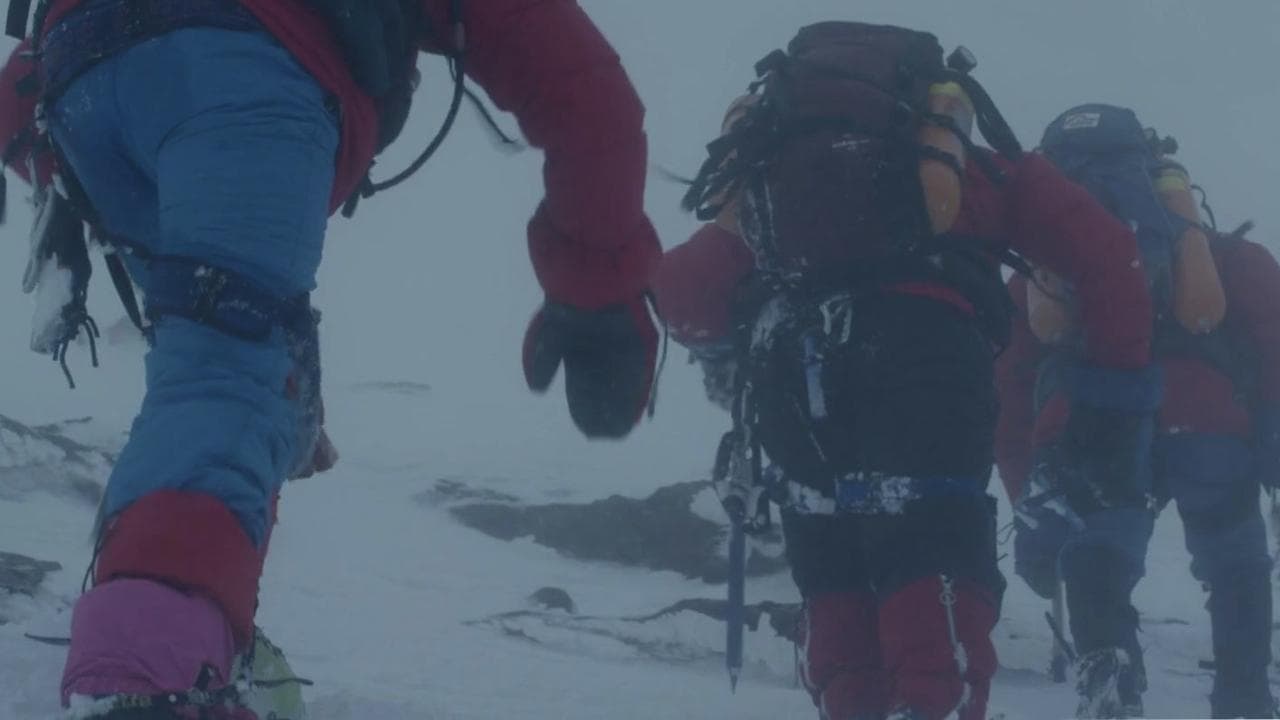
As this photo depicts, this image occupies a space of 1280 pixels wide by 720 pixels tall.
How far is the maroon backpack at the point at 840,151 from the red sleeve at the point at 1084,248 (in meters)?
0.12

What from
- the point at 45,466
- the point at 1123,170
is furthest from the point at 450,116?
the point at 45,466

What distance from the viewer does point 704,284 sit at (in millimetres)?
3449

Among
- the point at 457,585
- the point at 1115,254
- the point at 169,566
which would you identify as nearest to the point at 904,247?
the point at 1115,254

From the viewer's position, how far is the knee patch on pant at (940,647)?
2494 mm

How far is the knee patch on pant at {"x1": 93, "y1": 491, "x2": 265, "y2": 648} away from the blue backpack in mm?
3598

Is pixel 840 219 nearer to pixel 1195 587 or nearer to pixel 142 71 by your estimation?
pixel 142 71

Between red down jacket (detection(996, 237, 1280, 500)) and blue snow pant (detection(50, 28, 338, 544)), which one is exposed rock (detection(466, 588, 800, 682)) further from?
blue snow pant (detection(50, 28, 338, 544))

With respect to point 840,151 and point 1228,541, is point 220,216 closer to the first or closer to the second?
point 840,151

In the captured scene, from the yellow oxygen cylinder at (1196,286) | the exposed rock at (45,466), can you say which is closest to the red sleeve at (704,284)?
the yellow oxygen cylinder at (1196,286)

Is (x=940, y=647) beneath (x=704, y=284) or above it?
beneath

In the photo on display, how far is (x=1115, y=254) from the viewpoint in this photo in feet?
9.92

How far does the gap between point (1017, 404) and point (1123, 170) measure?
999 mm

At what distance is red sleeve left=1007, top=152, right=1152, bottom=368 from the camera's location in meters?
3.01

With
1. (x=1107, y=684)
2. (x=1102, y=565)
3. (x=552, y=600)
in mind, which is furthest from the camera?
(x=552, y=600)
